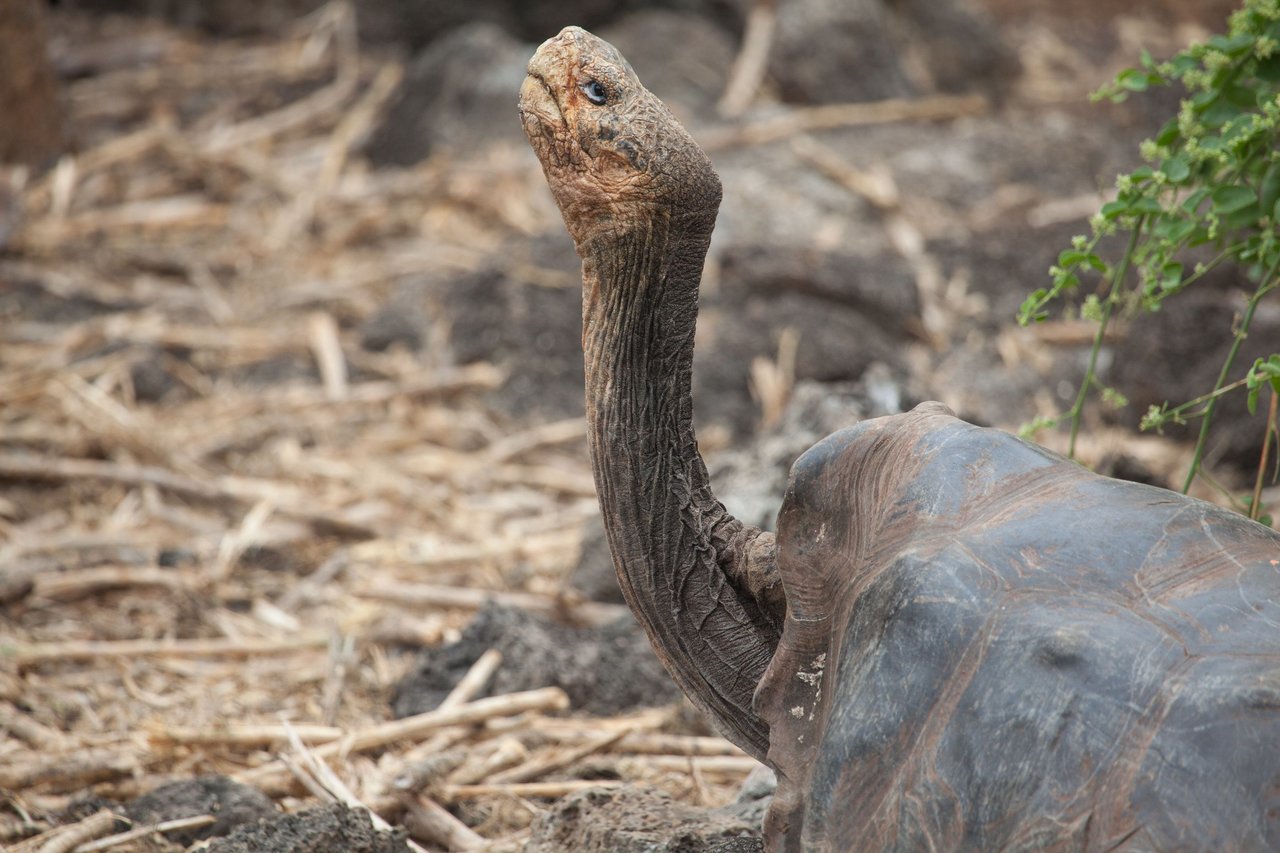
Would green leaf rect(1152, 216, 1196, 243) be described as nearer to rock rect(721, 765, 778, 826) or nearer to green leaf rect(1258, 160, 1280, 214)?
green leaf rect(1258, 160, 1280, 214)

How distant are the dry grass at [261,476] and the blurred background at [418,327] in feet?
0.06

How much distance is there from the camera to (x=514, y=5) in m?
8.85

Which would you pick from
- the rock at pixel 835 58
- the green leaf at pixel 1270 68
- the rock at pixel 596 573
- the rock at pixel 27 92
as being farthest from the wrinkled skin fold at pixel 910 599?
the rock at pixel 835 58

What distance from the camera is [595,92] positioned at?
7.08ft

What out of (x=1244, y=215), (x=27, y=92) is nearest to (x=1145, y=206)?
(x=1244, y=215)

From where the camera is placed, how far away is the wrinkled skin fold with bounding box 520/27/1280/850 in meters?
1.62

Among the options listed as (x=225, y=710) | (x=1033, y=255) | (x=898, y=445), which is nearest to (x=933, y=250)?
(x=1033, y=255)

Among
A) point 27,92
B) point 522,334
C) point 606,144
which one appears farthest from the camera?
point 27,92

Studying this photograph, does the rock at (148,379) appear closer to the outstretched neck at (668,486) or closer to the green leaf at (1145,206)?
the outstretched neck at (668,486)

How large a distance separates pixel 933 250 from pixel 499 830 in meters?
4.83

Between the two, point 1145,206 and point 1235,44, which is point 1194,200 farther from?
point 1235,44

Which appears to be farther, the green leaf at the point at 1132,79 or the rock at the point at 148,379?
the rock at the point at 148,379

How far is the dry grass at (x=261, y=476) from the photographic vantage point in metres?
3.20

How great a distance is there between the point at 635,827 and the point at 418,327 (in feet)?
14.3
